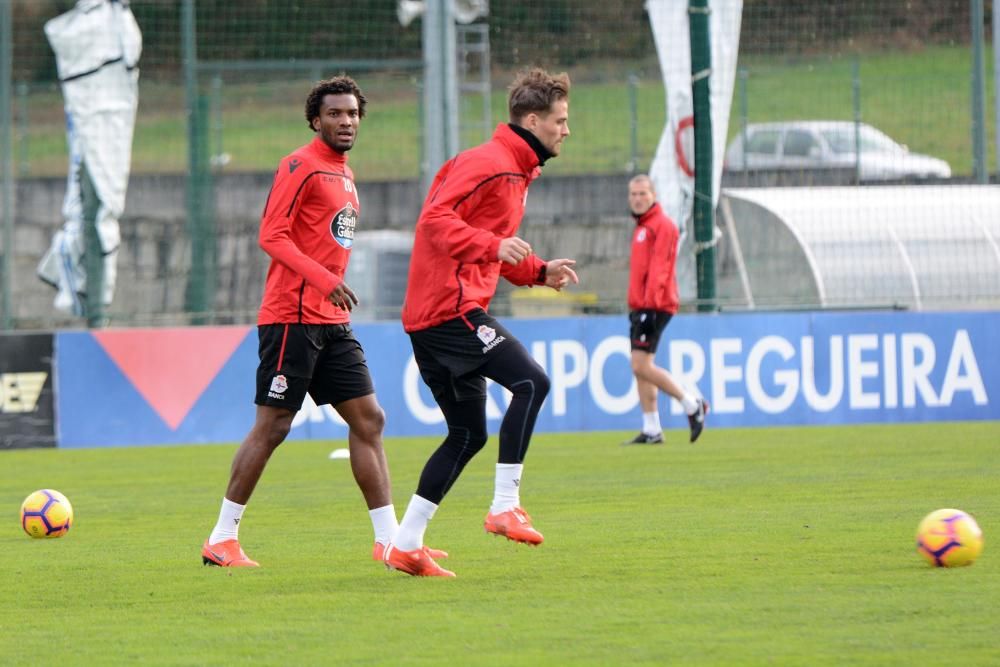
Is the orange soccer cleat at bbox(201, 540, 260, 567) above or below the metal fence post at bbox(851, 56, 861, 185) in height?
below

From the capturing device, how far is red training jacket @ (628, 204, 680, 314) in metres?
15.5

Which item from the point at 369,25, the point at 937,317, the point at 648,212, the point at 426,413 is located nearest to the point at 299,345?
the point at 648,212

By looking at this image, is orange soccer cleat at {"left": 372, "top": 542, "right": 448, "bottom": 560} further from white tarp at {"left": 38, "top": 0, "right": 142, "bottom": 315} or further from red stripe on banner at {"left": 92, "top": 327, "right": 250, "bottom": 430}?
white tarp at {"left": 38, "top": 0, "right": 142, "bottom": 315}

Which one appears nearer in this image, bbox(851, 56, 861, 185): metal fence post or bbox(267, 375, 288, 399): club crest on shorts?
bbox(267, 375, 288, 399): club crest on shorts

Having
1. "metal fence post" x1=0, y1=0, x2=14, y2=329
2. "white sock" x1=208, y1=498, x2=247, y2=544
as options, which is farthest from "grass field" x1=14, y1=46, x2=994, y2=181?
"white sock" x1=208, y1=498, x2=247, y2=544

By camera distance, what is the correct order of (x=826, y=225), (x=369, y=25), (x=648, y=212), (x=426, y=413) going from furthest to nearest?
1. (x=369, y=25)
2. (x=826, y=225)
3. (x=426, y=413)
4. (x=648, y=212)

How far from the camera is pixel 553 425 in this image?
57.3 ft

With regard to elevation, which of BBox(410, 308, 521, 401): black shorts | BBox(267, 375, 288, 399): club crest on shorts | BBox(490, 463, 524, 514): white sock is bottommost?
BBox(490, 463, 524, 514): white sock

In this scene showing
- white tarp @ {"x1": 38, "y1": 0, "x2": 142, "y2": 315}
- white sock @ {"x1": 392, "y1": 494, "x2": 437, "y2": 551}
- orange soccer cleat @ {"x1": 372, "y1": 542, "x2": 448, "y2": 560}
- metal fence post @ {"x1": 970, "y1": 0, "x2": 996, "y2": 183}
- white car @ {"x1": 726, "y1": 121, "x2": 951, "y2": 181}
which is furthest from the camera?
white car @ {"x1": 726, "y1": 121, "x2": 951, "y2": 181}

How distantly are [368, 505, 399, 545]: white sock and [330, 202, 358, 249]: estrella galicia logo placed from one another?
1.26m

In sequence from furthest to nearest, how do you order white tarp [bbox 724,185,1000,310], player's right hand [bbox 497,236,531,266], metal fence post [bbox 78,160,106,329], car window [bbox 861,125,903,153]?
car window [bbox 861,125,903,153] → white tarp [bbox 724,185,1000,310] → metal fence post [bbox 78,160,106,329] → player's right hand [bbox 497,236,531,266]

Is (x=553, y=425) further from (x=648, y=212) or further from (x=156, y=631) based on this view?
(x=156, y=631)

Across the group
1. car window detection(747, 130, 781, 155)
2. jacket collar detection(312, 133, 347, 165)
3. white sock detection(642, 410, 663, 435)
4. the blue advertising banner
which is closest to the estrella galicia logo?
jacket collar detection(312, 133, 347, 165)

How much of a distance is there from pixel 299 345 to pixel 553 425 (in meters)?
9.37
